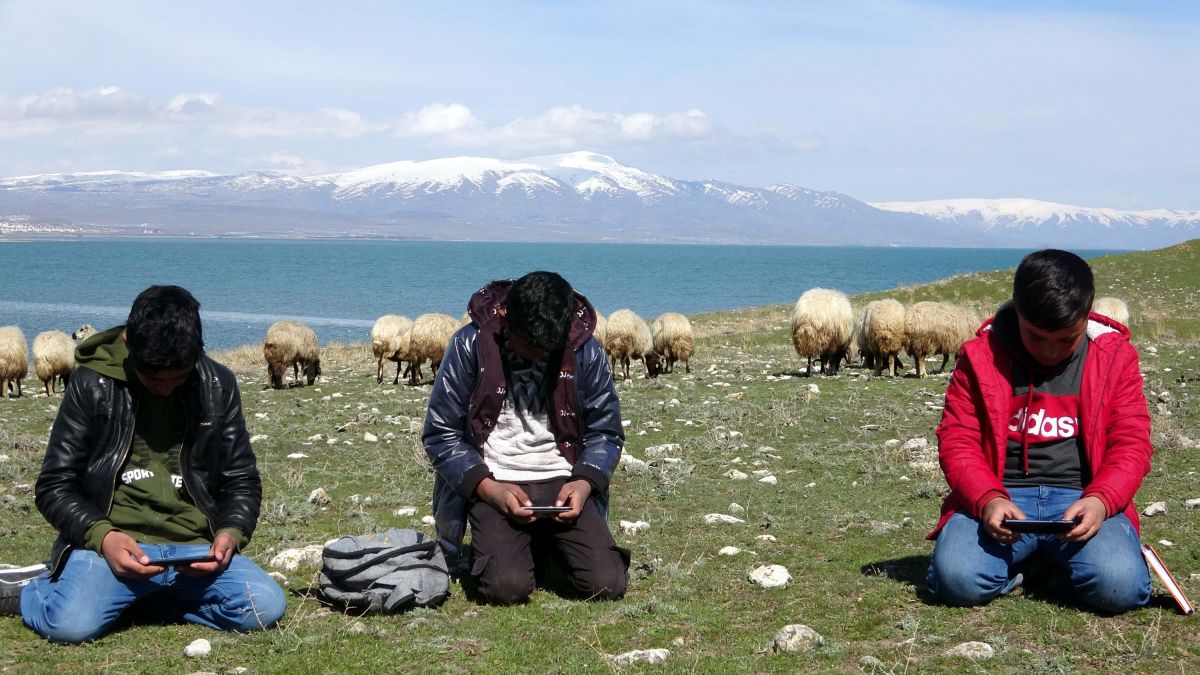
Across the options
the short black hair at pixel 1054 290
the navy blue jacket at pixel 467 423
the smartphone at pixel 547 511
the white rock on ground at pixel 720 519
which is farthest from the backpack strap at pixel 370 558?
the short black hair at pixel 1054 290

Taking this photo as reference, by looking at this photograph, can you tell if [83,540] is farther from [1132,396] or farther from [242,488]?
[1132,396]

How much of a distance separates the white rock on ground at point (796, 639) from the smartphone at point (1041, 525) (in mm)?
1313

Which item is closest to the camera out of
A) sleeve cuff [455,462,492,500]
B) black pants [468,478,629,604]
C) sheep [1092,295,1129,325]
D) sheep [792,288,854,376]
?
black pants [468,478,629,604]

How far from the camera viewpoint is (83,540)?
6.03 m

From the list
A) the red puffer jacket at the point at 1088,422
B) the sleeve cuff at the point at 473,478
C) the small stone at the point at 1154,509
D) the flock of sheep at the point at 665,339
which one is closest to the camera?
the red puffer jacket at the point at 1088,422

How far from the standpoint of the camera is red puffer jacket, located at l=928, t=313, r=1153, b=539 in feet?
20.8

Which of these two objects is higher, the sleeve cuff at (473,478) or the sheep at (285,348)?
the sleeve cuff at (473,478)

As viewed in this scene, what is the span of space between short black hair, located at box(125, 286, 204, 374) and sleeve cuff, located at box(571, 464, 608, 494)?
2600 millimetres

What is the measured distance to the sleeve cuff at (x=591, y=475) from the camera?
282 inches

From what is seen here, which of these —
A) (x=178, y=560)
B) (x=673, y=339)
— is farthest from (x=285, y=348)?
(x=178, y=560)

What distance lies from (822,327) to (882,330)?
1.20 metres

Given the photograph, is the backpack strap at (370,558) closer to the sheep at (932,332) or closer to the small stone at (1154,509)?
the small stone at (1154,509)

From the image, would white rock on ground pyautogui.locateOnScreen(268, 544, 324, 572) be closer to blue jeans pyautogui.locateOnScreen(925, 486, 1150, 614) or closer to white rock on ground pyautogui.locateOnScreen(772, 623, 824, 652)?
white rock on ground pyautogui.locateOnScreen(772, 623, 824, 652)

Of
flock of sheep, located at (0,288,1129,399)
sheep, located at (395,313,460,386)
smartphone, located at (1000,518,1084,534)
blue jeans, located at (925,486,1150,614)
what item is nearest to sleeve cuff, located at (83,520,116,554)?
blue jeans, located at (925,486,1150,614)
